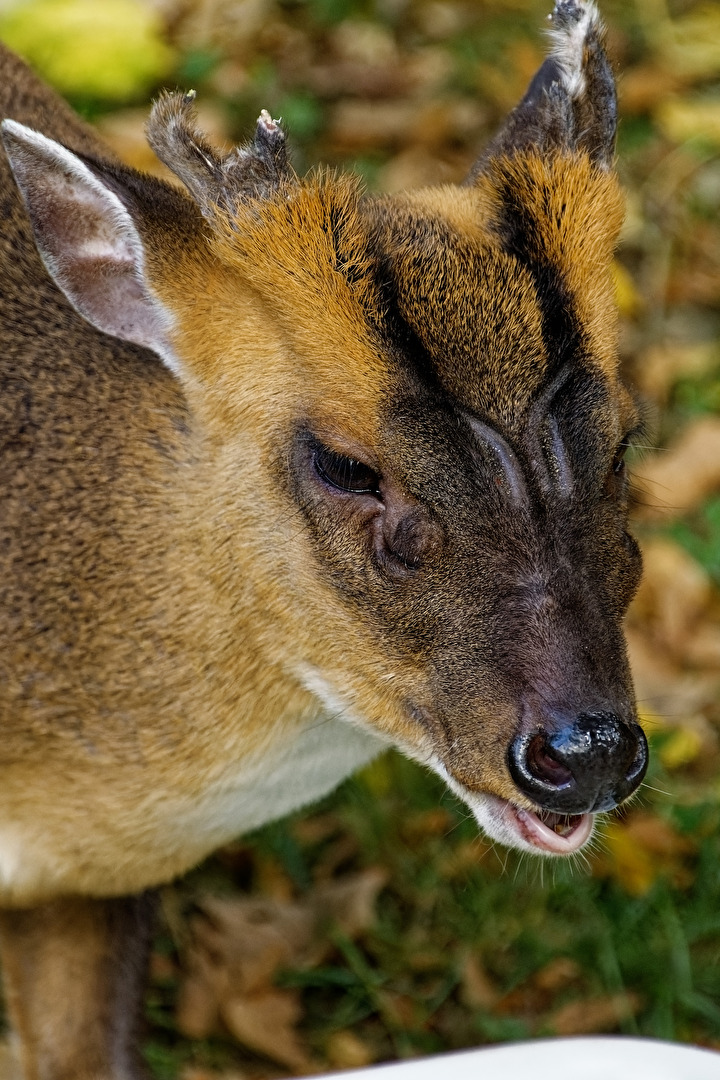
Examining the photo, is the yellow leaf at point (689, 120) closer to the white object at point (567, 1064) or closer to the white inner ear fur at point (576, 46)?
the white inner ear fur at point (576, 46)

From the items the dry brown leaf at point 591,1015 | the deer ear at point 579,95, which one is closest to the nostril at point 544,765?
the deer ear at point 579,95

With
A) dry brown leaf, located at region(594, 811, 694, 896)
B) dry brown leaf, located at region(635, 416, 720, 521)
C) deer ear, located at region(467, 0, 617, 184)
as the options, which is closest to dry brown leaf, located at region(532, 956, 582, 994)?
dry brown leaf, located at region(594, 811, 694, 896)

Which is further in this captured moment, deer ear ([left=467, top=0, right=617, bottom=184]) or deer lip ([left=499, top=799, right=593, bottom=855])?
deer ear ([left=467, top=0, right=617, bottom=184])

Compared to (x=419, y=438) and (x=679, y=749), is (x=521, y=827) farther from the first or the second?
(x=679, y=749)

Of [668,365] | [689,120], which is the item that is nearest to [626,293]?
[668,365]

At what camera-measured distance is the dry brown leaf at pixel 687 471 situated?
231 inches

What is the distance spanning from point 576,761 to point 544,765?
64 mm

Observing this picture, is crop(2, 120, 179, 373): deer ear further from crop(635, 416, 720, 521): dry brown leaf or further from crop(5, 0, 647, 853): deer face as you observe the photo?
crop(635, 416, 720, 521): dry brown leaf

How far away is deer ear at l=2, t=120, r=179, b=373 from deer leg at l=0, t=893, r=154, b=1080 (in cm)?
154

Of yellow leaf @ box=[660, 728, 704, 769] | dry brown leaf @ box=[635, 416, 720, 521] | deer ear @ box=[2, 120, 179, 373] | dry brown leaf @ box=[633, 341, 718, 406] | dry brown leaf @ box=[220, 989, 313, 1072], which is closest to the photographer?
deer ear @ box=[2, 120, 179, 373]

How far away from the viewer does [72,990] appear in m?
4.18

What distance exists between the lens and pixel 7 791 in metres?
3.62

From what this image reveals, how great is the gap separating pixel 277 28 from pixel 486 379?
4.96 meters

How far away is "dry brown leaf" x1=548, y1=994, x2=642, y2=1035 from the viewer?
448 centimetres
